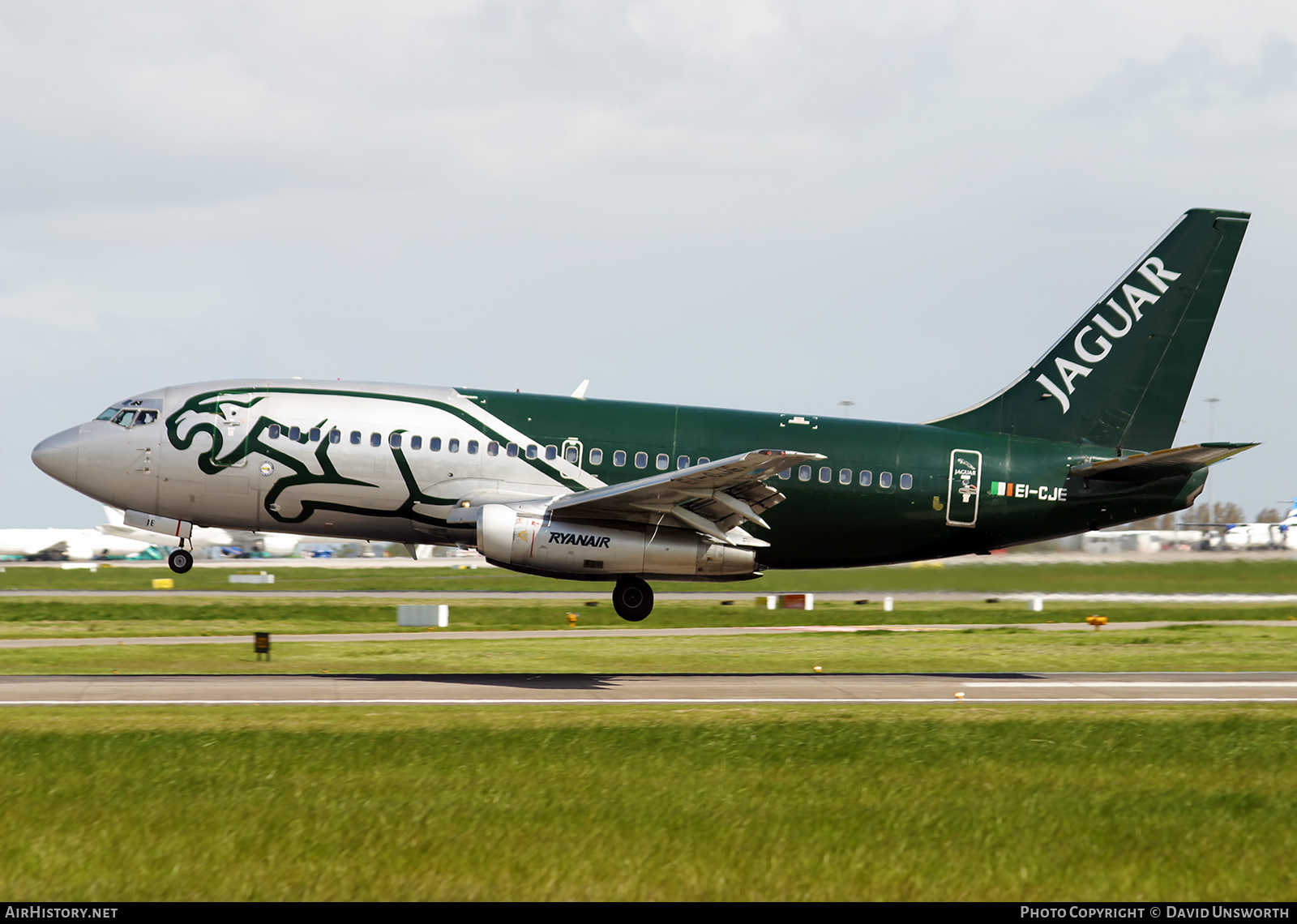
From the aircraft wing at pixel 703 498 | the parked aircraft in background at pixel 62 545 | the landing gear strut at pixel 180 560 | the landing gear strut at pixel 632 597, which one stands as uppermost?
the aircraft wing at pixel 703 498

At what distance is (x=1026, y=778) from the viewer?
61.6 feet

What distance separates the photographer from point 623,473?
33.2 metres

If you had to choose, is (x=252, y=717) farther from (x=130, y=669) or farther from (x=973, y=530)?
(x=973, y=530)

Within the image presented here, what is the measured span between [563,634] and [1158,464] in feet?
70.8

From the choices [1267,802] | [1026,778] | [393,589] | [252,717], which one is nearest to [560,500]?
[252,717]

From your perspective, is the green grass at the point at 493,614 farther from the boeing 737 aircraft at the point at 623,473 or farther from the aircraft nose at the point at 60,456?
the boeing 737 aircraft at the point at 623,473

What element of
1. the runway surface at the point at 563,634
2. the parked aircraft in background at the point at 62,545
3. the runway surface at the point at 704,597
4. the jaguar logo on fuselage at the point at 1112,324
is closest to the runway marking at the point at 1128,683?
the jaguar logo on fuselage at the point at 1112,324

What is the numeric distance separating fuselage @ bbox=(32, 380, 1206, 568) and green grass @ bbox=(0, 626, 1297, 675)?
12.5 feet

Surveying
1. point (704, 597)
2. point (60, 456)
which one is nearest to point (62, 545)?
point (704, 597)

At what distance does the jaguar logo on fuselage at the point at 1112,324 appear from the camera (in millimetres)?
36281

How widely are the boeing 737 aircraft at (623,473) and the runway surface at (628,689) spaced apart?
2897mm

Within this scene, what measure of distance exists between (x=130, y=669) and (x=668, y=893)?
24.6 meters

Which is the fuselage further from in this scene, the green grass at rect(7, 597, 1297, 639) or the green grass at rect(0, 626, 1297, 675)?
the green grass at rect(7, 597, 1297, 639)

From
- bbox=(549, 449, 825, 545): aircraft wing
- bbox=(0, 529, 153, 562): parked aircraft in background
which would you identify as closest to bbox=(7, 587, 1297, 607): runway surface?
bbox=(549, 449, 825, 545): aircraft wing
